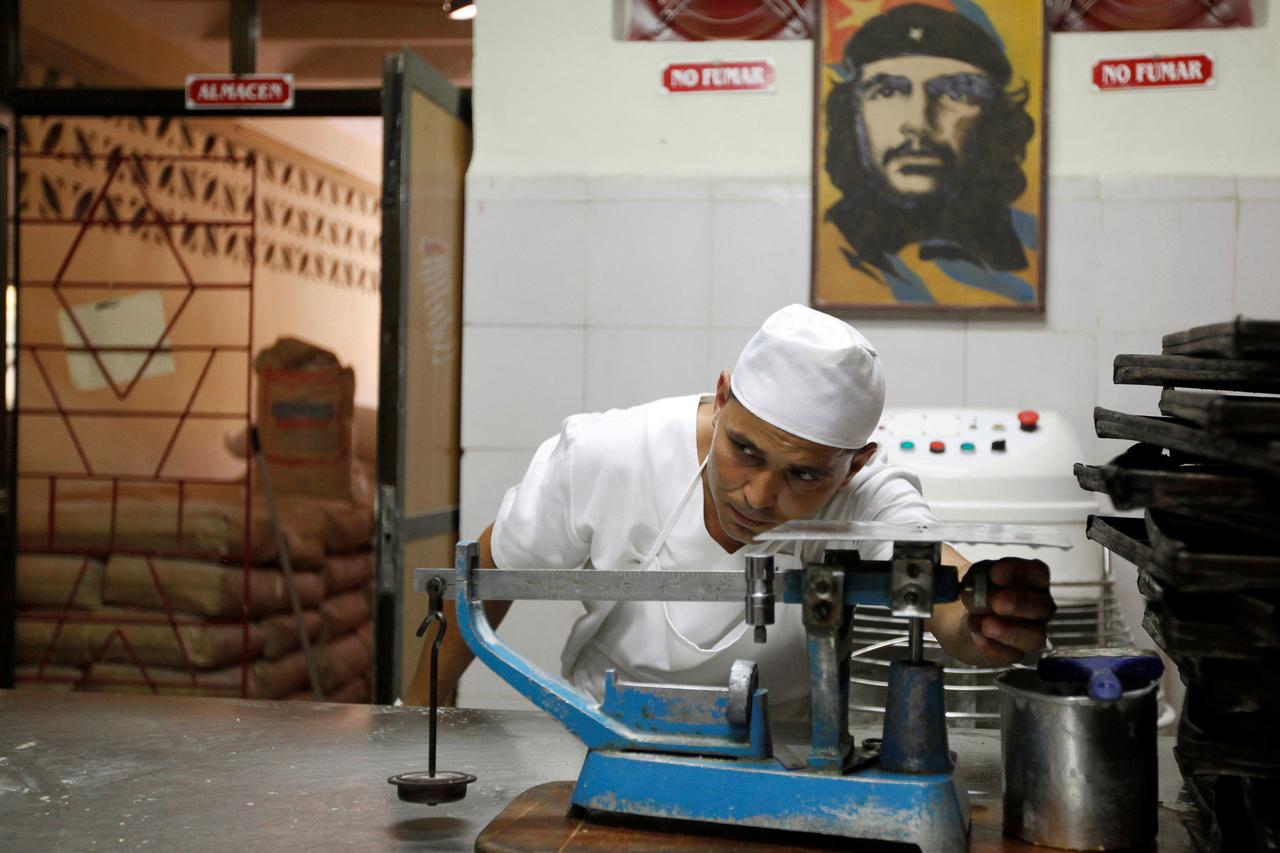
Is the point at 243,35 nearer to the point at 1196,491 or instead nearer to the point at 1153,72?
the point at 1153,72

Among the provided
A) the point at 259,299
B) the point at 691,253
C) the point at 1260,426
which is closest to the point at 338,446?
the point at 259,299

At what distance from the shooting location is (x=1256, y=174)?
3.39m

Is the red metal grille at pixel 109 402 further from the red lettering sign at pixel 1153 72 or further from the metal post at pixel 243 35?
the red lettering sign at pixel 1153 72

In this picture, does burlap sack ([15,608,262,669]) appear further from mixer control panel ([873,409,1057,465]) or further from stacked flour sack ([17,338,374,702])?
mixer control panel ([873,409,1057,465])

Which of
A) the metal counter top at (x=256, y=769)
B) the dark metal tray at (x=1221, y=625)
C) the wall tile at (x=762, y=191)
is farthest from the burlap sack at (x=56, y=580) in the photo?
the dark metal tray at (x=1221, y=625)

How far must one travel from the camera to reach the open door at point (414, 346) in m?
3.39

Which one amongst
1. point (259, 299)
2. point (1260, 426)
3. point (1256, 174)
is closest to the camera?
point (1260, 426)

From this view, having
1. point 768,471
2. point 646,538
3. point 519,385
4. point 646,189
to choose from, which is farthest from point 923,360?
point 768,471

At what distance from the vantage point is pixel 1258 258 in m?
3.40

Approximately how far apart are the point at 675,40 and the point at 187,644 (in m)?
2.65

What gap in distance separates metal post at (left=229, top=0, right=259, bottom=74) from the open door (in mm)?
707

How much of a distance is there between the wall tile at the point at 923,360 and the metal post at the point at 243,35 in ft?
6.86

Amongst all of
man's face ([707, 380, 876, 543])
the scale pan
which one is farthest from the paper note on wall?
the scale pan

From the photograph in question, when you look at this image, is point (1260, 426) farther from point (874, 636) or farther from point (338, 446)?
point (338, 446)
